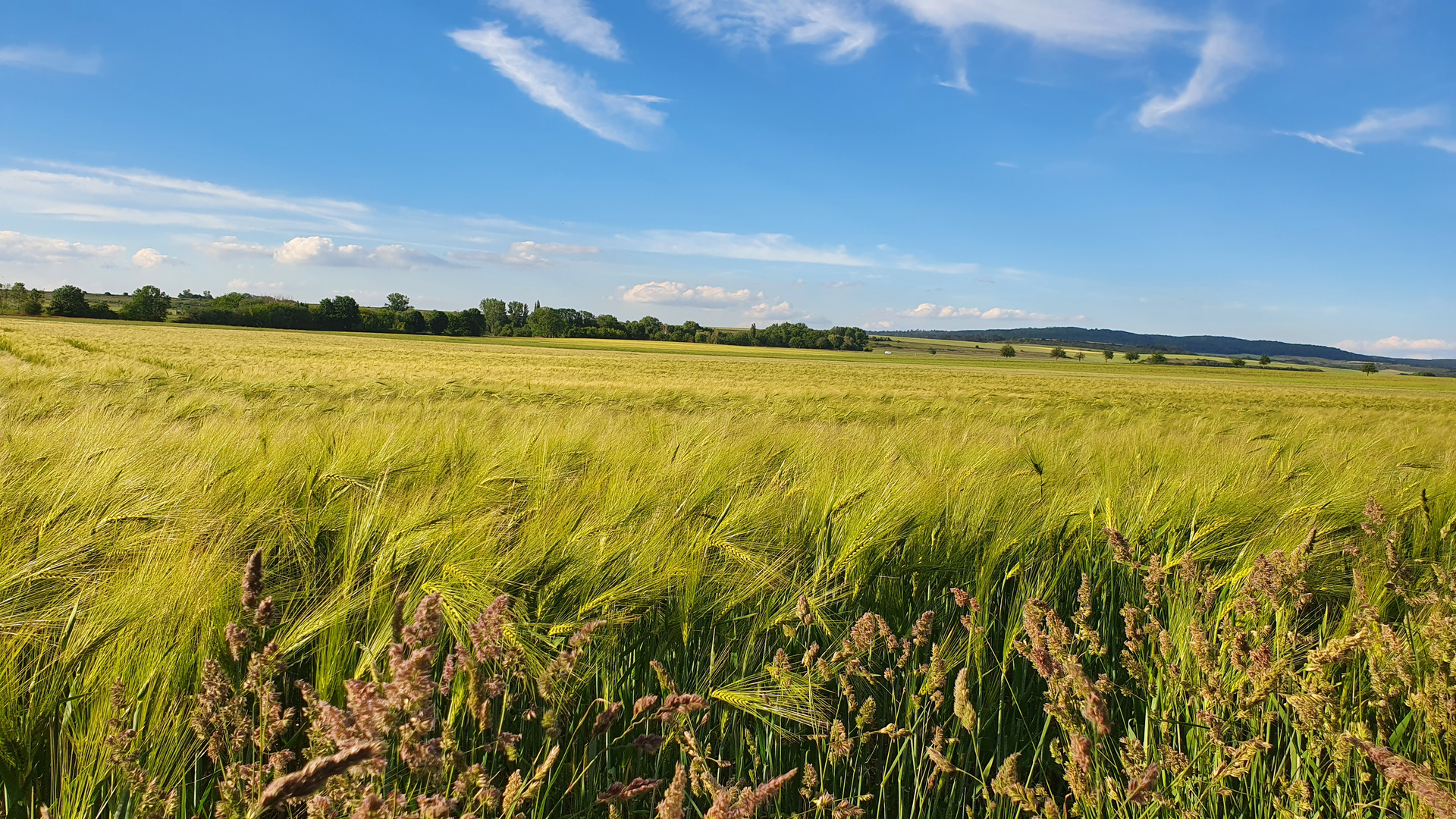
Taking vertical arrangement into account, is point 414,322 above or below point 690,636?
above

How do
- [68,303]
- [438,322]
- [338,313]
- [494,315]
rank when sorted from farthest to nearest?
[494,315], [438,322], [338,313], [68,303]

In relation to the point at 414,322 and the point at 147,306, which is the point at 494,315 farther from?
the point at 147,306

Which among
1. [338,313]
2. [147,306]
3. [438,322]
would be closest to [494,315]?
[438,322]

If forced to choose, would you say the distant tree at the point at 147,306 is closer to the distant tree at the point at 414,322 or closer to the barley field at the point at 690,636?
the distant tree at the point at 414,322

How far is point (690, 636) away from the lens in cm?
219

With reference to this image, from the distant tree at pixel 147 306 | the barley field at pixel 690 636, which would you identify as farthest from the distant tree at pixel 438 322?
the barley field at pixel 690 636

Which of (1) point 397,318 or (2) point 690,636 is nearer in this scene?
(2) point 690,636

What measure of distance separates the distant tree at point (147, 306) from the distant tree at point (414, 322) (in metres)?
32.1

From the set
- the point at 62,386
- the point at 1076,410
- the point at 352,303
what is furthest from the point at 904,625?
the point at 352,303

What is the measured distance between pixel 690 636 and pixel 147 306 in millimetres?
137068

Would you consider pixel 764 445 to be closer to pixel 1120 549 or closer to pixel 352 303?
pixel 1120 549

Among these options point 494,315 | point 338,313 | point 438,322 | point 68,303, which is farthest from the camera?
point 494,315

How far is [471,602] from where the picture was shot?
1.81m

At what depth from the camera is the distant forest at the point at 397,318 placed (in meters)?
102
